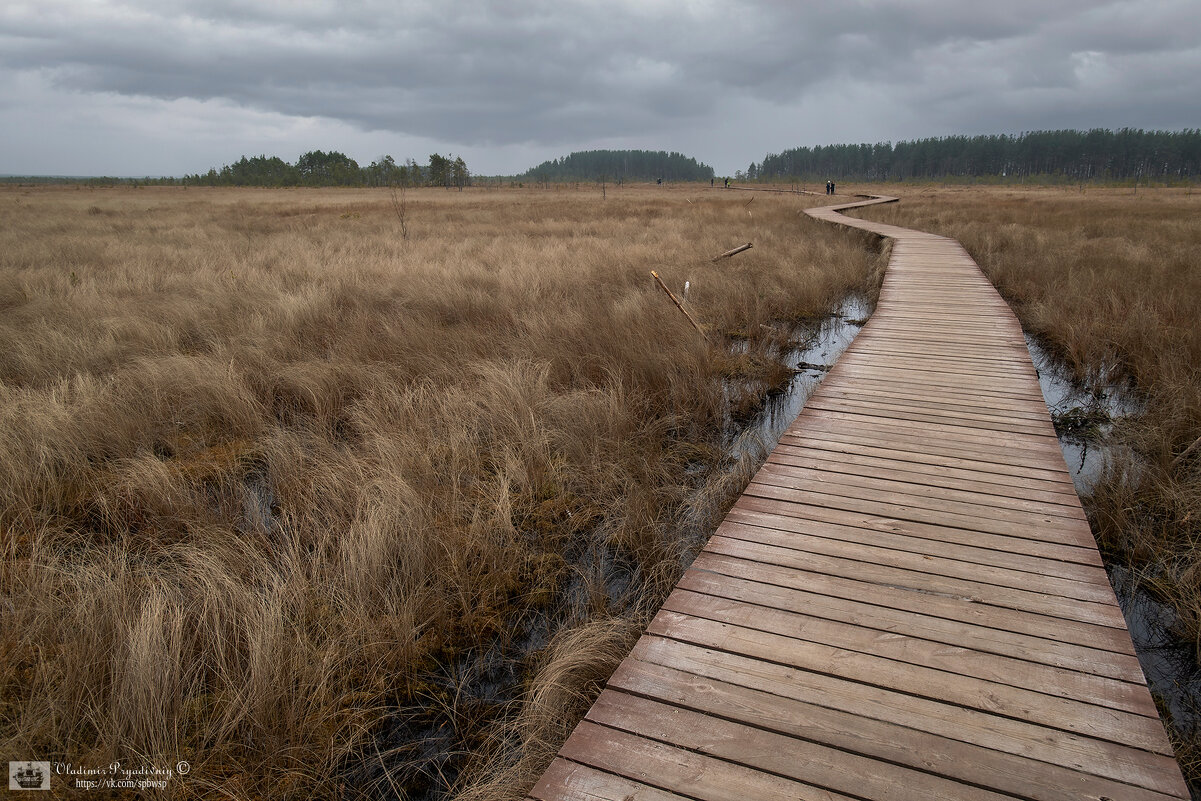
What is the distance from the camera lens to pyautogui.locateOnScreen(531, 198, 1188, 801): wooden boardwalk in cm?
182

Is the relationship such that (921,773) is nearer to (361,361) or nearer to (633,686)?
(633,686)

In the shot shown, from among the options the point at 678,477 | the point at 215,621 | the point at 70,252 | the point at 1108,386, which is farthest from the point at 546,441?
the point at 70,252

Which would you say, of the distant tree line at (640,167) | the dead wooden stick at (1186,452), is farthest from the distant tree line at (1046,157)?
the dead wooden stick at (1186,452)

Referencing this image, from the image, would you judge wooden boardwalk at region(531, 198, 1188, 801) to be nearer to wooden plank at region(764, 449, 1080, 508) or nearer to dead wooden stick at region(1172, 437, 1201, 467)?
wooden plank at region(764, 449, 1080, 508)

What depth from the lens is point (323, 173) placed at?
4279 inches

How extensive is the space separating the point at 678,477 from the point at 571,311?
411 cm

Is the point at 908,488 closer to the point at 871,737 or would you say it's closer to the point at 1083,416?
the point at 871,737

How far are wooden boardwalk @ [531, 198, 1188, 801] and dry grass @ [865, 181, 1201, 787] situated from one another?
0.67 metres

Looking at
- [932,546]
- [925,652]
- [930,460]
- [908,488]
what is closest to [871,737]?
[925,652]

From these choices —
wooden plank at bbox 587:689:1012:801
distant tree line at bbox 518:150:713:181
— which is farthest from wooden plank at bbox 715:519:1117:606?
distant tree line at bbox 518:150:713:181

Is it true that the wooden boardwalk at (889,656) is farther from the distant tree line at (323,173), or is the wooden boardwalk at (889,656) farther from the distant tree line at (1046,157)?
the distant tree line at (1046,157)

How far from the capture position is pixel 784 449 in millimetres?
4168

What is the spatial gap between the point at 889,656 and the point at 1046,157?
14822cm

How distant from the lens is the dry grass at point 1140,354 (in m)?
3.61
